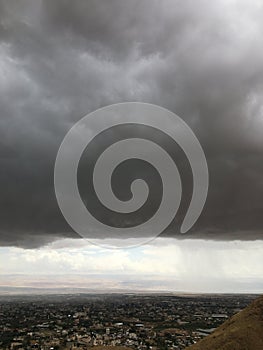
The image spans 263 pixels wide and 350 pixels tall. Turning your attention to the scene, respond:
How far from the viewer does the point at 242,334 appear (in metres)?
76.5

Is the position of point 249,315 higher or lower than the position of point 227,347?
higher

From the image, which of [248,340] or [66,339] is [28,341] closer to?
[66,339]

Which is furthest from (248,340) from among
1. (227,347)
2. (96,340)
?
(96,340)

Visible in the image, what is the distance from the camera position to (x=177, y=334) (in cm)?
19725

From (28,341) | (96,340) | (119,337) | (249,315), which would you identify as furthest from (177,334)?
(249,315)

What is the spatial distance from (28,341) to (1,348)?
57.8 ft

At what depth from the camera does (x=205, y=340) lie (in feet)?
Answer: 266

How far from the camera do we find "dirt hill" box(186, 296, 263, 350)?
2880 inches

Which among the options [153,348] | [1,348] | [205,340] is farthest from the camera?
[1,348]

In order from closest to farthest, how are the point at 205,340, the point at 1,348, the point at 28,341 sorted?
the point at 205,340 → the point at 1,348 → the point at 28,341

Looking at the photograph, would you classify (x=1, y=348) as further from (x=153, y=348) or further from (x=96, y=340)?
→ (x=153, y=348)

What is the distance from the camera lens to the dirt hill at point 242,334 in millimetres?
73162

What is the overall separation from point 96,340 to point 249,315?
11081cm

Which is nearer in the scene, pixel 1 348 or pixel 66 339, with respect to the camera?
pixel 1 348
